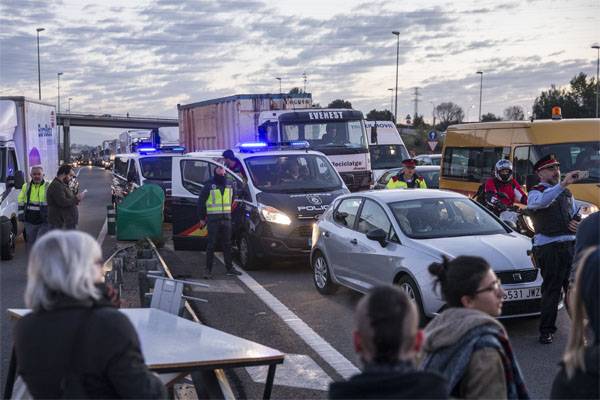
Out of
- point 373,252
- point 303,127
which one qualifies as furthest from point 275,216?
point 303,127

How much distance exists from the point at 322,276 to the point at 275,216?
216 cm

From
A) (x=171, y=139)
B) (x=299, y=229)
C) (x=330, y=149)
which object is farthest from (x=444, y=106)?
(x=299, y=229)

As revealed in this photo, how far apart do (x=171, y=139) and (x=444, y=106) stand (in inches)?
3197

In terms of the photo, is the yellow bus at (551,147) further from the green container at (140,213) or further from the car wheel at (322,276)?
the green container at (140,213)

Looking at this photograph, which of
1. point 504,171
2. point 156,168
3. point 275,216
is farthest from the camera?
point 156,168

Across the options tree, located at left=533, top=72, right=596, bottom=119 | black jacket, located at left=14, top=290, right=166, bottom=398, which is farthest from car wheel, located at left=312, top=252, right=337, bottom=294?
tree, located at left=533, top=72, right=596, bottom=119

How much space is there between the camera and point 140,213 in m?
13.7

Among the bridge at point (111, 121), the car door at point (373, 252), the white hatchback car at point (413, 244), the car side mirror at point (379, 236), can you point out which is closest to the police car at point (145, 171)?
the white hatchback car at point (413, 244)

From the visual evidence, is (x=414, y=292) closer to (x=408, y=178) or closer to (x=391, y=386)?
(x=408, y=178)

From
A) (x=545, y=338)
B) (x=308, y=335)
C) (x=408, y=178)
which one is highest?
(x=408, y=178)

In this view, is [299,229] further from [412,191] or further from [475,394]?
[475,394]

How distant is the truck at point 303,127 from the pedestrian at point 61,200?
637 cm

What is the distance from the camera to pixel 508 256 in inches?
311

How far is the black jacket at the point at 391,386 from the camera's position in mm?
2396
